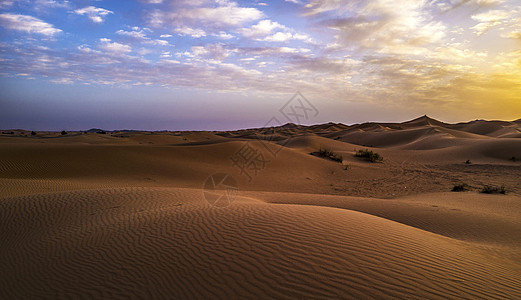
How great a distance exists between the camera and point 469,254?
A: 15.0ft

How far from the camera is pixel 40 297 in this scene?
3.29 meters

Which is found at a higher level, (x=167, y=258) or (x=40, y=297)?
(x=167, y=258)

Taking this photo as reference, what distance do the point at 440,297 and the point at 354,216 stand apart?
9.74 feet

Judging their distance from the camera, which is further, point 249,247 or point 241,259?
point 249,247

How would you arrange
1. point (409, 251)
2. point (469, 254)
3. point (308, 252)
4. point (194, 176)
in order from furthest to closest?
1. point (194, 176)
2. point (469, 254)
3. point (409, 251)
4. point (308, 252)

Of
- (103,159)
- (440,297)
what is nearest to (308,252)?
(440,297)

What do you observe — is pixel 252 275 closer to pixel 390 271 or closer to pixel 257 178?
pixel 390 271

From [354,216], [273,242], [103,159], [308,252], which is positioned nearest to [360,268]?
[308,252]

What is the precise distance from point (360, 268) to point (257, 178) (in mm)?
12836

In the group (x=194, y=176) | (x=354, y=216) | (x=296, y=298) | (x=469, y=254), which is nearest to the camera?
(x=296, y=298)

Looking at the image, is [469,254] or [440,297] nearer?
[440,297]

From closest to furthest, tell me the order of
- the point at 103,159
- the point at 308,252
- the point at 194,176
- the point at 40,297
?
the point at 40,297
the point at 308,252
the point at 194,176
the point at 103,159

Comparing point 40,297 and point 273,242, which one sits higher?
point 273,242

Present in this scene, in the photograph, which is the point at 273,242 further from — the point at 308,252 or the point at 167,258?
the point at 167,258
